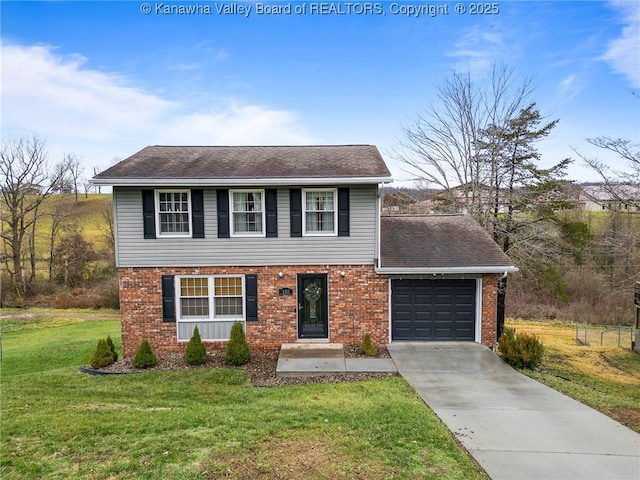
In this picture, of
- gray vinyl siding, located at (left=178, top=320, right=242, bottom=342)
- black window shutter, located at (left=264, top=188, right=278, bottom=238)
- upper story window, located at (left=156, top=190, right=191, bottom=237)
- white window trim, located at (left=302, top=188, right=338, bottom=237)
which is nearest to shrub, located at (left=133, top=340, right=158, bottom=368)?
gray vinyl siding, located at (left=178, top=320, right=242, bottom=342)

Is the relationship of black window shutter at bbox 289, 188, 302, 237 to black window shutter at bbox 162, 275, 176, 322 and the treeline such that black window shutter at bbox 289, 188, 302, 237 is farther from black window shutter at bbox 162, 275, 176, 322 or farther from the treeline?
the treeline

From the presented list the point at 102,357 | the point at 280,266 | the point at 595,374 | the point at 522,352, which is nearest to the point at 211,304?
the point at 280,266

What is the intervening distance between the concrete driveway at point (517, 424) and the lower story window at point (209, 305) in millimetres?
4590

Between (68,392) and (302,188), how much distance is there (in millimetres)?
7093

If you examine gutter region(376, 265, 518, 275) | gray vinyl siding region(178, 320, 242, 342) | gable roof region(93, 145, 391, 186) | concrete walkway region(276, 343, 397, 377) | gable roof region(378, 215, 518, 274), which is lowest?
concrete walkway region(276, 343, 397, 377)

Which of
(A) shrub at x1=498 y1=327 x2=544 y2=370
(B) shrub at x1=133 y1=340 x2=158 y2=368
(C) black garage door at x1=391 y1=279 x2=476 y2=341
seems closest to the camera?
(A) shrub at x1=498 y1=327 x2=544 y2=370

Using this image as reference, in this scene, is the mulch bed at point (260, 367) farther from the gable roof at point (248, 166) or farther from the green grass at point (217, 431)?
the gable roof at point (248, 166)

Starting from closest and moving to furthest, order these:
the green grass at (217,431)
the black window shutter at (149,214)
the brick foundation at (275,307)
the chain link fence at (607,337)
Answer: the green grass at (217,431) → the black window shutter at (149,214) → the brick foundation at (275,307) → the chain link fence at (607,337)

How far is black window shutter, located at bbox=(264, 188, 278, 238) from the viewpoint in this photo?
1057 centimetres

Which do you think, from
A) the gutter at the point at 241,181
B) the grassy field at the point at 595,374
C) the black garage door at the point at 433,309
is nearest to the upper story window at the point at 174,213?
the gutter at the point at 241,181

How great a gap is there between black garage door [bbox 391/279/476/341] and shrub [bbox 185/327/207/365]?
17.1 ft

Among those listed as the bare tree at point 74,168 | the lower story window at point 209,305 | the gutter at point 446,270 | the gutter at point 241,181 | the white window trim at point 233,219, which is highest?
the bare tree at point 74,168

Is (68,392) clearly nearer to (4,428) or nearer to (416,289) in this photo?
(4,428)

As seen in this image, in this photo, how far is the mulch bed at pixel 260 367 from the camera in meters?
8.80
